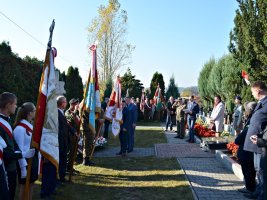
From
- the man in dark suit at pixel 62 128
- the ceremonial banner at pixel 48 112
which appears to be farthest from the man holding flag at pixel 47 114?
the man in dark suit at pixel 62 128

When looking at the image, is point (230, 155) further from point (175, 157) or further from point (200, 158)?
point (175, 157)

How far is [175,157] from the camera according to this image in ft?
36.2

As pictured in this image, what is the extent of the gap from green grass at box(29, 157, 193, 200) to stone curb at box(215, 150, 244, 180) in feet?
4.27

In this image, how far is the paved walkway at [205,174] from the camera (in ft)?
23.0

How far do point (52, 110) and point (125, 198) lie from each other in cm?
260

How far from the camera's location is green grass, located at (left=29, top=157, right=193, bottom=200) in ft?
23.0

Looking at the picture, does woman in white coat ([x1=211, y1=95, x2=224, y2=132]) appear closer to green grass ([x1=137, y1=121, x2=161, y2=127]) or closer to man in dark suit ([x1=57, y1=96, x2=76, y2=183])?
man in dark suit ([x1=57, y1=96, x2=76, y2=183])

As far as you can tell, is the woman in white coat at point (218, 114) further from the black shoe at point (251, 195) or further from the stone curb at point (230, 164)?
the black shoe at point (251, 195)

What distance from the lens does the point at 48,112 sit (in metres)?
5.24

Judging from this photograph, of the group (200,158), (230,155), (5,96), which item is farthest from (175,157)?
(5,96)

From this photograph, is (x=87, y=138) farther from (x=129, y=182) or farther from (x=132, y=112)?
(x=132, y=112)

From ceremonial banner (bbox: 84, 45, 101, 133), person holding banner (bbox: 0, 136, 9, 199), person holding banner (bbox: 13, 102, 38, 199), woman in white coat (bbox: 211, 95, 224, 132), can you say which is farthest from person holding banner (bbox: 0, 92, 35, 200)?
woman in white coat (bbox: 211, 95, 224, 132)

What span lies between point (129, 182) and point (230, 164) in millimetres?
2831

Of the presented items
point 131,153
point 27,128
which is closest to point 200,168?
point 131,153
